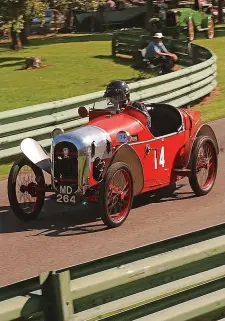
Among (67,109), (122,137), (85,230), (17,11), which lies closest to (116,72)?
(17,11)

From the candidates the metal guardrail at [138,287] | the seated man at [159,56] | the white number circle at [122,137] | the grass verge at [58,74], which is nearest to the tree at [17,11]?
the grass verge at [58,74]

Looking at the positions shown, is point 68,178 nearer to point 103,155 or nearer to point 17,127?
point 103,155

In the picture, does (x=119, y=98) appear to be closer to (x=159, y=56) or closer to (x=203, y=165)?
(x=203, y=165)

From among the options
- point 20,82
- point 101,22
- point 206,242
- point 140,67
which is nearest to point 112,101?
point 206,242

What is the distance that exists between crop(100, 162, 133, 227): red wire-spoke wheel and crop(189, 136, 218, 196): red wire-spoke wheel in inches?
50.8

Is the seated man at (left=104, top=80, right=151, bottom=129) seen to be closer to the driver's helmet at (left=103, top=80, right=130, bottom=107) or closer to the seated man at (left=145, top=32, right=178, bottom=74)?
the driver's helmet at (left=103, top=80, right=130, bottom=107)

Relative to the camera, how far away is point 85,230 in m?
7.96

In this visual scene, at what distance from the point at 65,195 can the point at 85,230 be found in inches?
18.1

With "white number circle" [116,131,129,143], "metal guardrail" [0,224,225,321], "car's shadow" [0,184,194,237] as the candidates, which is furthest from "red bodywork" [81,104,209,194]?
"metal guardrail" [0,224,225,321]

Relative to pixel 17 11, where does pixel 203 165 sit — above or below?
above

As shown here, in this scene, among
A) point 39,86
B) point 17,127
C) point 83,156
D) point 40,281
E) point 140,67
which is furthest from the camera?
point 140,67

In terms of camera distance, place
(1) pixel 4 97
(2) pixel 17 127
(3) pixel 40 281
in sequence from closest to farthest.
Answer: (3) pixel 40 281 < (2) pixel 17 127 < (1) pixel 4 97

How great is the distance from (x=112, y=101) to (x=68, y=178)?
4.56 ft

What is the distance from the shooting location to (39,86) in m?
21.4
